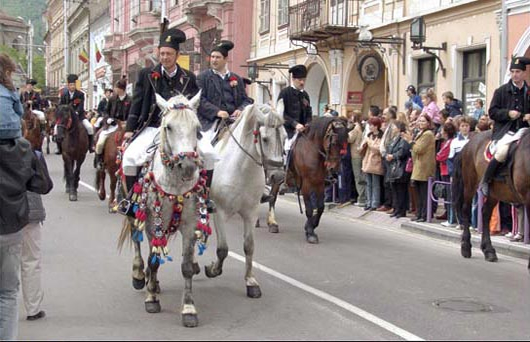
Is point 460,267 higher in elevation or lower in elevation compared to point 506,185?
lower

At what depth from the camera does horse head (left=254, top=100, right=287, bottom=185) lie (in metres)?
8.14

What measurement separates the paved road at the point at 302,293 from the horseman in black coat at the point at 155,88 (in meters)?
1.46

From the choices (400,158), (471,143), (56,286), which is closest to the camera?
(56,286)

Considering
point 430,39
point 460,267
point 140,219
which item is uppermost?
point 430,39

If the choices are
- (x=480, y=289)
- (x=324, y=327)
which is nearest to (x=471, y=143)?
(x=480, y=289)

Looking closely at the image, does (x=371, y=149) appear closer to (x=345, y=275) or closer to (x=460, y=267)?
(x=460, y=267)

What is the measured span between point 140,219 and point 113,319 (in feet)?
3.14

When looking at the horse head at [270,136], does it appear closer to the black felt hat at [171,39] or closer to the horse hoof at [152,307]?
the black felt hat at [171,39]

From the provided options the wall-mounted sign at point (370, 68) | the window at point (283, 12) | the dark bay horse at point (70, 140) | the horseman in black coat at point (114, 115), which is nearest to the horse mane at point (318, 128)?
the horseman in black coat at point (114, 115)

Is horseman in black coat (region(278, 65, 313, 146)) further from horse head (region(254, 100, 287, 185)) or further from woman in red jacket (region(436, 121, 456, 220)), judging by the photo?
horse head (region(254, 100, 287, 185))

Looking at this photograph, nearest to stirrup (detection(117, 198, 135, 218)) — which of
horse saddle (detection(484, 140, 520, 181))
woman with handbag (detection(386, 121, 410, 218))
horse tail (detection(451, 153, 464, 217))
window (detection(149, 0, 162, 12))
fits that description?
horse saddle (detection(484, 140, 520, 181))

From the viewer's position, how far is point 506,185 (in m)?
10.8

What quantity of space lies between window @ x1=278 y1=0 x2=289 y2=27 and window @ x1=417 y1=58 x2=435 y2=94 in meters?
9.75

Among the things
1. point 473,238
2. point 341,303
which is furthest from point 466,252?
point 341,303
